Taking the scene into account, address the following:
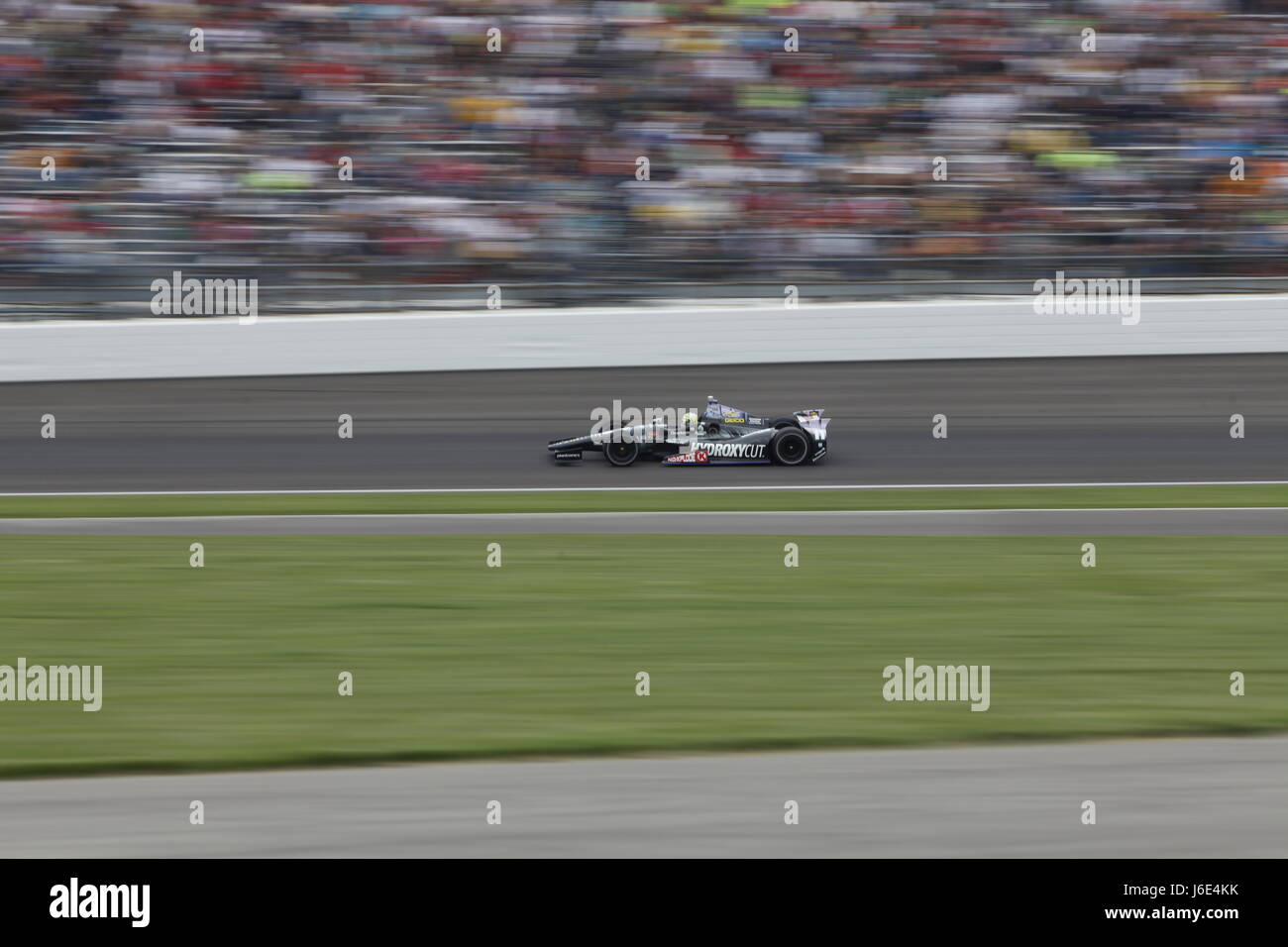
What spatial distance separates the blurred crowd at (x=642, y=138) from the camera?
14898 millimetres

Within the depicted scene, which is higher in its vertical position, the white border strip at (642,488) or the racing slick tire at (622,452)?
the racing slick tire at (622,452)

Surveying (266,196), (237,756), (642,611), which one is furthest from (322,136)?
(237,756)

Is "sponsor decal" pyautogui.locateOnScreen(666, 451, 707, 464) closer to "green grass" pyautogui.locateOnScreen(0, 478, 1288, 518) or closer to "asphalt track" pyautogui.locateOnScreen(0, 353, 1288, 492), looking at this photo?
"asphalt track" pyautogui.locateOnScreen(0, 353, 1288, 492)

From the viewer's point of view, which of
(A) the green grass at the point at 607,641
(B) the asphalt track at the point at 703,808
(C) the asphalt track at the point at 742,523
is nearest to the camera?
(B) the asphalt track at the point at 703,808

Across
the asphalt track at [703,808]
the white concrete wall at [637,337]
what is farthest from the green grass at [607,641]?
the white concrete wall at [637,337]

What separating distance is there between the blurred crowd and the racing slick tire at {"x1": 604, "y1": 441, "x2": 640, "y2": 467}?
243 cm

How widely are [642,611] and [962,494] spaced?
4.79 meters

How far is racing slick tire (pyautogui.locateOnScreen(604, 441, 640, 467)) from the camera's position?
12.9 meters

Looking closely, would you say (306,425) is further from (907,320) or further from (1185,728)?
(1185,728)

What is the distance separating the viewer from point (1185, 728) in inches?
232

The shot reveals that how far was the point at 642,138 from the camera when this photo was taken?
52.2ft

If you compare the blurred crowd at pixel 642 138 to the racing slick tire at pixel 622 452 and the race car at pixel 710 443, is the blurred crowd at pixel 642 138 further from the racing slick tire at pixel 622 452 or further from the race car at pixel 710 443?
the racing slick tire at pixel 622 452

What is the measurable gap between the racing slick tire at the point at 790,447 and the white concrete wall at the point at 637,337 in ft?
5.05

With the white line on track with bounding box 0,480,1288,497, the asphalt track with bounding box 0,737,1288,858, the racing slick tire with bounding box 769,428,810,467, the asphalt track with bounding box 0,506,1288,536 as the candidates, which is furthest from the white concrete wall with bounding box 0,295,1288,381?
the asphalt track with bounding box 0,737,1288,858
